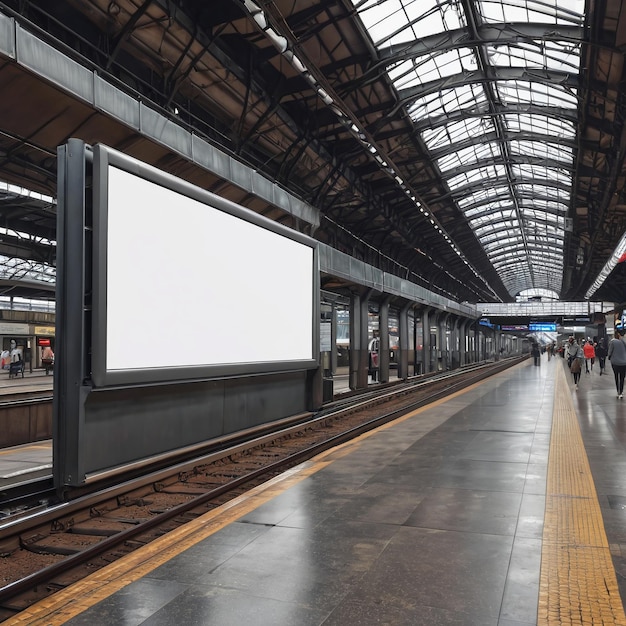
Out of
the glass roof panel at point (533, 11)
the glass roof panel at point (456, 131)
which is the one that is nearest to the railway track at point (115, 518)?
the glass roof panel at point (533, 11)

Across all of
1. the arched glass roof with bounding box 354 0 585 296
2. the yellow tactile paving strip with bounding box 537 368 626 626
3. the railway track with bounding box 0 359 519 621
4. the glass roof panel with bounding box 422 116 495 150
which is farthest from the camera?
the glass roof panel with bounding box 422 116 495 150

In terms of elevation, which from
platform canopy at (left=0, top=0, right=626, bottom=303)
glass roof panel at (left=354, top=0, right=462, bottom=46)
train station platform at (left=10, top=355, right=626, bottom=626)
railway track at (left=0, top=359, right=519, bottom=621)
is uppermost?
glass roof panel at (left=354, top=0, right=462, bottom=46)

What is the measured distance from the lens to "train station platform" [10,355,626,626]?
10.3 ft

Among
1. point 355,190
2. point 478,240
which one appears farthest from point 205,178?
point 478,240

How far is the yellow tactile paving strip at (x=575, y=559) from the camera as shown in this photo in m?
3.08

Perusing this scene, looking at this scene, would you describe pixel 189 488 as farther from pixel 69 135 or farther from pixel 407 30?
pixel 407 30

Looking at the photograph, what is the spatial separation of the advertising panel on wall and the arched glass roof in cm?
760

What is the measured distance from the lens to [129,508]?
6.01 meters

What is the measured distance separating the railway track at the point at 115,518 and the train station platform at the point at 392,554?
0.57 meters

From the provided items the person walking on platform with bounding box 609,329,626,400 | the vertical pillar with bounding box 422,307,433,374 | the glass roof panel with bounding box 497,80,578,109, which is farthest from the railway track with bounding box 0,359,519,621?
the vertical pillar with bounding box 422,307,433,374

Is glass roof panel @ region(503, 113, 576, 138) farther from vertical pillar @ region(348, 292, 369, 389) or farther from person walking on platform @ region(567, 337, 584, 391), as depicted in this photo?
vertical pillar @ region(348, 292, 369, 389)

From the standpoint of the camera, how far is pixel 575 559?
3.82m

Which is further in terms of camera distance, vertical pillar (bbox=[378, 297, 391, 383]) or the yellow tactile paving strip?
vertical pillar (bbox=[378, 297, 391, 383])

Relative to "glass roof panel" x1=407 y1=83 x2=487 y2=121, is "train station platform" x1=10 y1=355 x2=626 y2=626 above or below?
below
